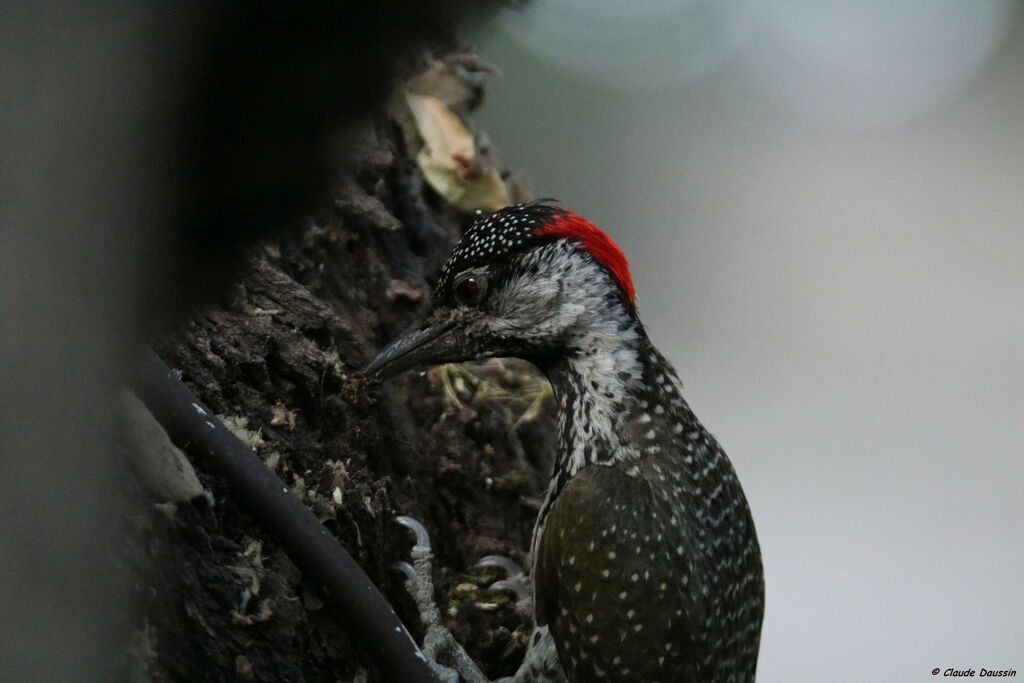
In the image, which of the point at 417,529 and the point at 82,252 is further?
the point at 417,529

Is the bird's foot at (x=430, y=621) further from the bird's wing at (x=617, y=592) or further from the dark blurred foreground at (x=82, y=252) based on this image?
the dark blurred foreground at (x=82, y=252)

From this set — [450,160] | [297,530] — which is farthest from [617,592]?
[450,160]

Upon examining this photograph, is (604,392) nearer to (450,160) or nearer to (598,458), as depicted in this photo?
(598,458)

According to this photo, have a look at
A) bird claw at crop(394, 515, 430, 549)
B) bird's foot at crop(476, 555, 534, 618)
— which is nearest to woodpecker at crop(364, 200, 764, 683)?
bird's foot at crop(476, 555, 534, 618)

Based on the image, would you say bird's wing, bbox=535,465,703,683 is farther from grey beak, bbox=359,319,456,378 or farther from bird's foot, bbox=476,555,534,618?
grey beak, bbox=359,319,456,378

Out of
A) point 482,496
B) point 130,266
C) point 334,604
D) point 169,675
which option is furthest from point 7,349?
point 482,496

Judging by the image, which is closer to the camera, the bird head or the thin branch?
the thin branch
